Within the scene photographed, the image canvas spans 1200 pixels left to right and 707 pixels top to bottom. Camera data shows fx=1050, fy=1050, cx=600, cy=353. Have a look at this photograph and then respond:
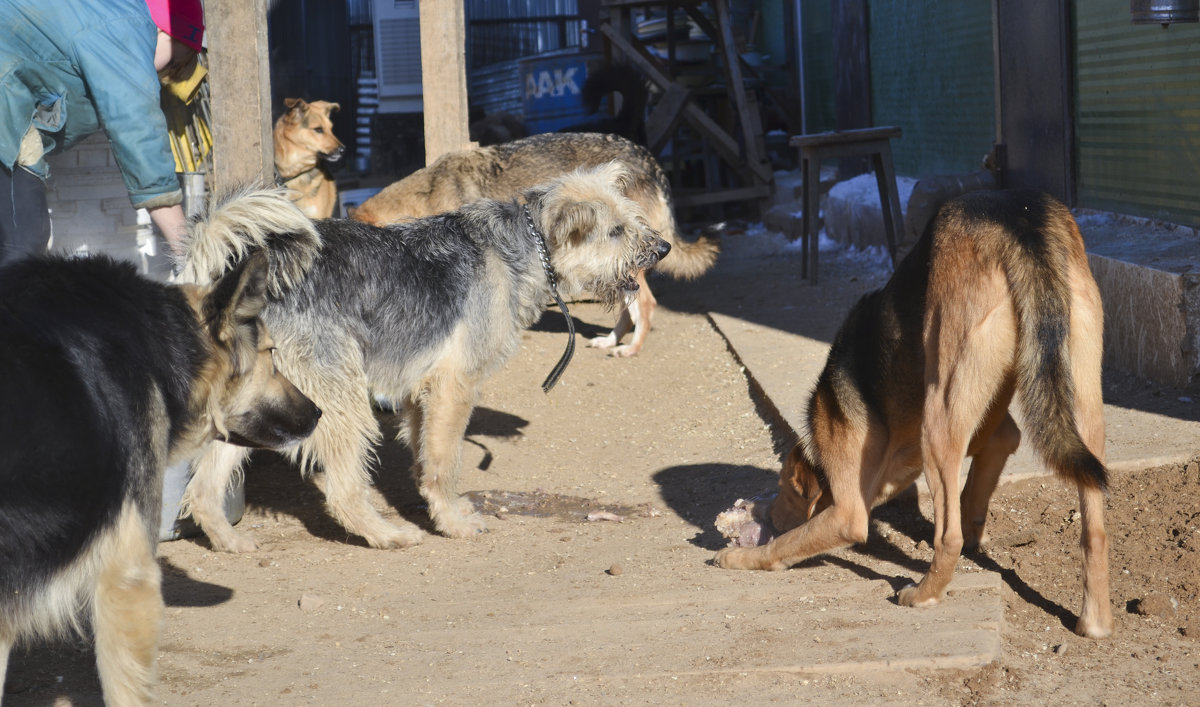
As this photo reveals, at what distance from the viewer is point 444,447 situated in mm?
4672

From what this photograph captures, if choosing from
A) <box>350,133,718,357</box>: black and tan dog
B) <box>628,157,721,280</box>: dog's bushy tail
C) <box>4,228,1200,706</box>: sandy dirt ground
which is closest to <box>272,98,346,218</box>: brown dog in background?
<box>350,133,718,357</box>: black and tan dog

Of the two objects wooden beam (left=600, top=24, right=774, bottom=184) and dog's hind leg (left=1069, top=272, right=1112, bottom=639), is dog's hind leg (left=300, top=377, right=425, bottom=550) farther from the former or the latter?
wooden beam (left=600, top=24, right=774, bottom=184)

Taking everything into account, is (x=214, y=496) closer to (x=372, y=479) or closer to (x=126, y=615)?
(x=372, y=479)

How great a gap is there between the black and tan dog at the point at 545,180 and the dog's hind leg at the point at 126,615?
478 cm

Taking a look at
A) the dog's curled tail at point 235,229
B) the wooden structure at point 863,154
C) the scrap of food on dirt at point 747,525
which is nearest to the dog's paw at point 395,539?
the dog's curled tail at point 235,229

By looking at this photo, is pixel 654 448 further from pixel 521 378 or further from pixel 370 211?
pixel 370 211

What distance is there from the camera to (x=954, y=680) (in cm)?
285

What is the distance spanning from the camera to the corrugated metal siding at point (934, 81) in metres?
9.20

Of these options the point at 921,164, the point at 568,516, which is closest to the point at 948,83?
the point at 921,164

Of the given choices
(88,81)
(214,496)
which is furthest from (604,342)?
(88,81)

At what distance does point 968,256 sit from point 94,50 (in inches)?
148

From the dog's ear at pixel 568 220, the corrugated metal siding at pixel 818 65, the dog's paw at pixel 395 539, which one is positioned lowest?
the dog's paw at pixel 395 539

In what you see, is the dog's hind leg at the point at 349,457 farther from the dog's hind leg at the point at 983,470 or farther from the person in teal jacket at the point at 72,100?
the dog's hind leg at the point at 983,470

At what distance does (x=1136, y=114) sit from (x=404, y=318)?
4.73 metres
